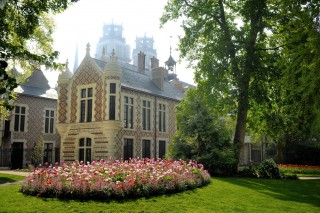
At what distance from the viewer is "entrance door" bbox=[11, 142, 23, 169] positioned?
30500 millimetres

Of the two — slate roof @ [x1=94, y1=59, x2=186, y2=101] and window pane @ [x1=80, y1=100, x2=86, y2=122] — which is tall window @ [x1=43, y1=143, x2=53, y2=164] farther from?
slate roof @ [x1=94, y1=59, x2=186, y2=101]

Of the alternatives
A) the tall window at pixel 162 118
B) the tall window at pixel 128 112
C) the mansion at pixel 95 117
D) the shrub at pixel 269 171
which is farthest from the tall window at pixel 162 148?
the shrub at pixel 269 171

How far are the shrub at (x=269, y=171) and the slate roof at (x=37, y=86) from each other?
25.0 m

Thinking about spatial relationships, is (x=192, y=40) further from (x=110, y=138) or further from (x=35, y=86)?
(x=35, y=86)

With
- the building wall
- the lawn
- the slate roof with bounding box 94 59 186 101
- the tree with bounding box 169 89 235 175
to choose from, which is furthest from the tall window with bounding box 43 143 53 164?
the lawn

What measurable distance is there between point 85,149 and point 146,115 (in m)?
6.31

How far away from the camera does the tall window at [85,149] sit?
2489cm

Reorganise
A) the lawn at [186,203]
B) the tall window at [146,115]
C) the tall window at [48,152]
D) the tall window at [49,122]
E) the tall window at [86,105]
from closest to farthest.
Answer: the lawn at [186,203], the tall window at [86,105], the tall window at [146,115], the tall window at [48,152], the tall window at [49,122]

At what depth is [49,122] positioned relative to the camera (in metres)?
34.4

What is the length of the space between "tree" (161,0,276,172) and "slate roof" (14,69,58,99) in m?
20.0

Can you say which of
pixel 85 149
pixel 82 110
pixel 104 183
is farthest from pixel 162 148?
pixel 104 183

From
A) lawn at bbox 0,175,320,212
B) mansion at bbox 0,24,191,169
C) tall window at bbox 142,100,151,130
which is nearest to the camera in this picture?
lawn at bbox 0,175,320,212

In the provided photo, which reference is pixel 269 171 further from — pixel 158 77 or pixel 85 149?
pixel 158 77

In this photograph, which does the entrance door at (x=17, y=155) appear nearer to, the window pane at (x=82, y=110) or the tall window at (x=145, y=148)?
the window pane at (x=82, y=110)
